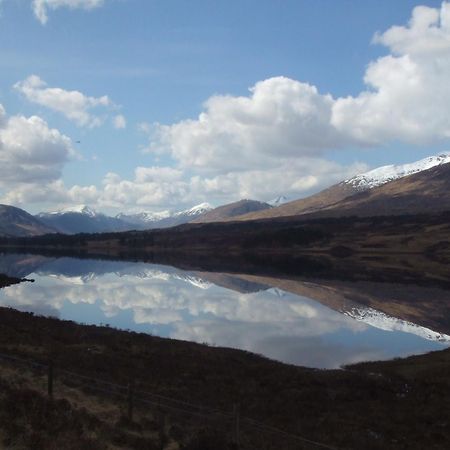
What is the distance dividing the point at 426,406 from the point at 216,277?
117 metres

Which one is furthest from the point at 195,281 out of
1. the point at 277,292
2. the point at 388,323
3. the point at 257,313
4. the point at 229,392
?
the point at 229,392

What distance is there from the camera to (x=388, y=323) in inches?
2894

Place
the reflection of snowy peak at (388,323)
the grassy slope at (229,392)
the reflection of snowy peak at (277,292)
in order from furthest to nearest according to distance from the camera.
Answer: the reflection of snowy peak at (277,292)
the reflection of snowy peak at (388,323)
the grassy slope at (229,392)

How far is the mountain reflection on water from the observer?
5688 centimetres

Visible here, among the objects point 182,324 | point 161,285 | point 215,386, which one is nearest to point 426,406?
point 215,386

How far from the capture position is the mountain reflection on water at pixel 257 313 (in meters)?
56.9

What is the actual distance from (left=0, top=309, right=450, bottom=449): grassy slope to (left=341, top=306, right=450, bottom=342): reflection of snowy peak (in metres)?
18.3

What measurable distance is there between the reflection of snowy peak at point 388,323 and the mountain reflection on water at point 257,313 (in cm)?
14

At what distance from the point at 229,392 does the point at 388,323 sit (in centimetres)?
4669

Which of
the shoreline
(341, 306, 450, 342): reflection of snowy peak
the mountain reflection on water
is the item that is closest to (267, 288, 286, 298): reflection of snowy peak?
the mountain reflection on water

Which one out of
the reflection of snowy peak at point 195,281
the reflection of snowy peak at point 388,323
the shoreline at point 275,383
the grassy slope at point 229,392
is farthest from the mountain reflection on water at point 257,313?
the grassy slope at point 229,392

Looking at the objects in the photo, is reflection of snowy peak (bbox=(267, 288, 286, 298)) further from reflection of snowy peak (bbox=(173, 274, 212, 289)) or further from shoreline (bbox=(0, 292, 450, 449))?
shoreline (bbox=(0, 292, 450, 449))

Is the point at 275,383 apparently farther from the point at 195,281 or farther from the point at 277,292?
the point at 195,281

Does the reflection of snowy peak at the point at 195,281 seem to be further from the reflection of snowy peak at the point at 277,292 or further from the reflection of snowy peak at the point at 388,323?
the reflection of snowy peak at the point at 388,323
